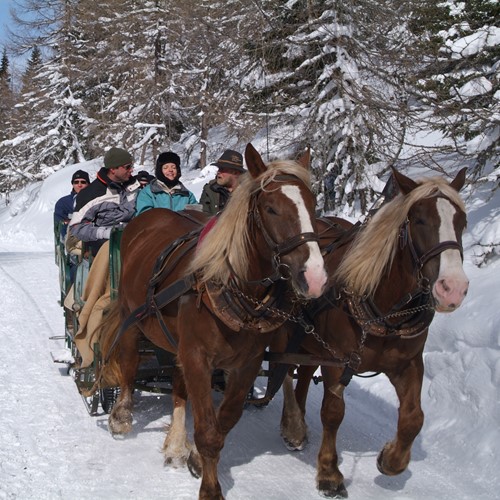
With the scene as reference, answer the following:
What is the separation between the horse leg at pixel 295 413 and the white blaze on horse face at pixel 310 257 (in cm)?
225

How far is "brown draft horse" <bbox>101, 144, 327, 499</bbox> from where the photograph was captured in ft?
11.2

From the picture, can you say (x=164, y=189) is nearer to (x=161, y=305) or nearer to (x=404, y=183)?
(x=161, y=305)

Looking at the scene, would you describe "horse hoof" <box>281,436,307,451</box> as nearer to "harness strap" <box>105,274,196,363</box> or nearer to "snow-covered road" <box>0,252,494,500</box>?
"snow-covered road" <box>0,252,494,500</box>

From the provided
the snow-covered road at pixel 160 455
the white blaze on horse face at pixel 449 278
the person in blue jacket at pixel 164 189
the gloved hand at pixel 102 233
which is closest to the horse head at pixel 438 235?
the white blaze on horse face at pixel 449 278

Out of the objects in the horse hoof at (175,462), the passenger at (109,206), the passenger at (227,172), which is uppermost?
the passenger at (227,172)

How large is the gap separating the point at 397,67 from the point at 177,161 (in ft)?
22.8

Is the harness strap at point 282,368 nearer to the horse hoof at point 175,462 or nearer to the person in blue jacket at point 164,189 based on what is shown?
the horse hoof at point 175,462

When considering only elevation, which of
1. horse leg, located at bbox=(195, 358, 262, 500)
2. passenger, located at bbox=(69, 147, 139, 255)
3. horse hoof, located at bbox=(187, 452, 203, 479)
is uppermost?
passenger, located at bbox=(69, 147, 139, 255)

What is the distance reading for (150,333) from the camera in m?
4.91

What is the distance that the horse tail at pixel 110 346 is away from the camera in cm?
544

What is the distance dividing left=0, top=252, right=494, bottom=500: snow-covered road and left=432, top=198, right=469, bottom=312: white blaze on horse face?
5.25ft

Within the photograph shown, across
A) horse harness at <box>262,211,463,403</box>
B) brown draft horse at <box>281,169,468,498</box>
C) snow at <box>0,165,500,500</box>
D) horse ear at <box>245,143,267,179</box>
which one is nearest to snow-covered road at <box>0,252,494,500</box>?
snow at <box>0,165,500,500</box>

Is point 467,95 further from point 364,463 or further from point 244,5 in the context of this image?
point 364,463

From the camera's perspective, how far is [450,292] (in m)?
3.29
